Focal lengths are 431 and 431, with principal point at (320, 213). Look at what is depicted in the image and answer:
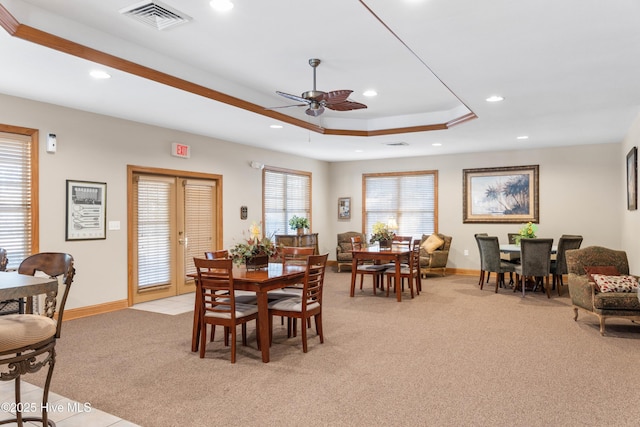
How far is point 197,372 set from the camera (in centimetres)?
351

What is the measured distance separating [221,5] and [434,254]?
21.9 feet

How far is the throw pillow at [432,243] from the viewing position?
8828 mm

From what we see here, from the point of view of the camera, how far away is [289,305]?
4035 mm

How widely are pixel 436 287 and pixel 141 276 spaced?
190 inches

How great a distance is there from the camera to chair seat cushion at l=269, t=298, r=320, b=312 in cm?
398

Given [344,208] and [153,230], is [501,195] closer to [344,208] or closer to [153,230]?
[344,208]

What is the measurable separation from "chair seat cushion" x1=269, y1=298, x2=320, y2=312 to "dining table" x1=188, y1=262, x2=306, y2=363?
15cm

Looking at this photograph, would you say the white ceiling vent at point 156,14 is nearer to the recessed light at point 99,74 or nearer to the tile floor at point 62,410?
the recessed light at point 99,74

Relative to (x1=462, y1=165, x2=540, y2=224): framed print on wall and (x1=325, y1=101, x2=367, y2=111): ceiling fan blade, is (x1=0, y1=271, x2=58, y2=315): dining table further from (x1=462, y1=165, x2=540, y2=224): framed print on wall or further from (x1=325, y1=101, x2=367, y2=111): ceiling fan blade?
(x1=462, y1=165, x2=540, y2=224): framed print on wall

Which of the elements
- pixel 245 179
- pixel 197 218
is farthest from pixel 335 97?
pixel 245 179

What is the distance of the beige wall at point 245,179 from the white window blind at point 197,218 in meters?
0.30

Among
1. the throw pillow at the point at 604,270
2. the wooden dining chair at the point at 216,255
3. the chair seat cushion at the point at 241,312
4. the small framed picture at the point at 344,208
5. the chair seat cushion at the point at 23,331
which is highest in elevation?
the small framed picture at the point at 344,208

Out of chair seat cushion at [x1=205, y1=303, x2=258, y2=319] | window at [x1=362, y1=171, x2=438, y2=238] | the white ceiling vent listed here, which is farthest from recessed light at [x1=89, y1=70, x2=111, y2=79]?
window at [x1=362, y1=171, x2=438, y2=238]

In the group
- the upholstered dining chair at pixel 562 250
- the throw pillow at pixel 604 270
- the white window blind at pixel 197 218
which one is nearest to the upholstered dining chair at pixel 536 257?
the upholstered dining chair at pixel 562 250
